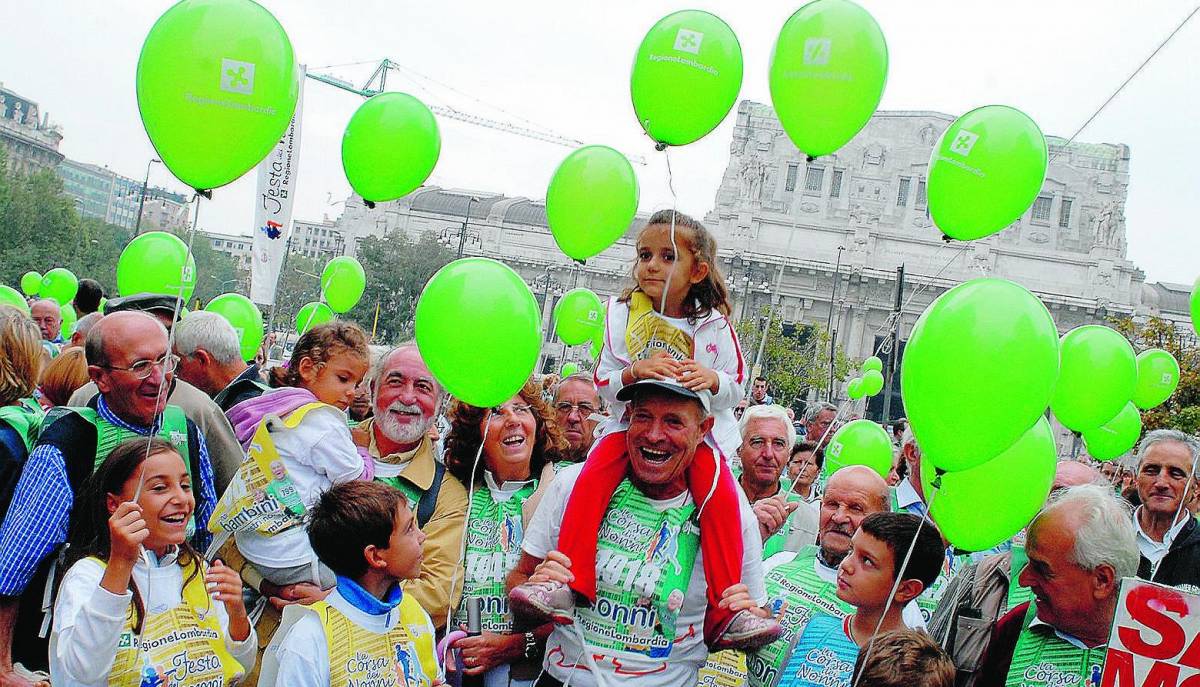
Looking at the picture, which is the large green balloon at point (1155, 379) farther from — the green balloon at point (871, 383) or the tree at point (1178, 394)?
the tree at point (1178, 394)

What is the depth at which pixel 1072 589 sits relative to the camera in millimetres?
2904

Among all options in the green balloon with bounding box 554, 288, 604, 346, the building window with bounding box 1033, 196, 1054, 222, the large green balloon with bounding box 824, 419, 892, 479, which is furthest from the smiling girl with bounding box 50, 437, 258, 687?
the building window with bounding box 1033, 196, 1054, 222

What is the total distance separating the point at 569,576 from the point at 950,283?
47.8 meters

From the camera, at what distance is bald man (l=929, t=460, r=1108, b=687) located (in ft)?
10.3

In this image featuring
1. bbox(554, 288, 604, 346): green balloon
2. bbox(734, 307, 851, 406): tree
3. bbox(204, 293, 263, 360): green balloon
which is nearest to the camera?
bbox(204, 293, 263, 360): green balloon

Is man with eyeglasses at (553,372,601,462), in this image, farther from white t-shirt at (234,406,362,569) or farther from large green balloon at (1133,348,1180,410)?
large green balloon at (1133,348,1180,410)

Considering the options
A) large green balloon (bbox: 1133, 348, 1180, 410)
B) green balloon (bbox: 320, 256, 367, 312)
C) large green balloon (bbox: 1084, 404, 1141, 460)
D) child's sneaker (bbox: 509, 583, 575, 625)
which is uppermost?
large green balloon (bbox: 1133, 348, 1180, 410)

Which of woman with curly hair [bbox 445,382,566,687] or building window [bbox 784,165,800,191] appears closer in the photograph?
woman with curly hair [bbox 445,382,566,687]

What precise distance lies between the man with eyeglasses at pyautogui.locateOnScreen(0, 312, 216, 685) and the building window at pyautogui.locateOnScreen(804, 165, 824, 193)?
51.6 meters

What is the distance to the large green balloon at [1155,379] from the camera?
9609 millimetres

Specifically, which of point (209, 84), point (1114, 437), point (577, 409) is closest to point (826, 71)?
point (577, 409)

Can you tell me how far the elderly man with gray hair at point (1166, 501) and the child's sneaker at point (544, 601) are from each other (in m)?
3.20

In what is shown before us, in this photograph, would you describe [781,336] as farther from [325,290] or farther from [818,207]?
[325,290]

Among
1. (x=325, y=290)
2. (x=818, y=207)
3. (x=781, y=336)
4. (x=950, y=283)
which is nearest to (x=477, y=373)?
(x=325, y=290)
